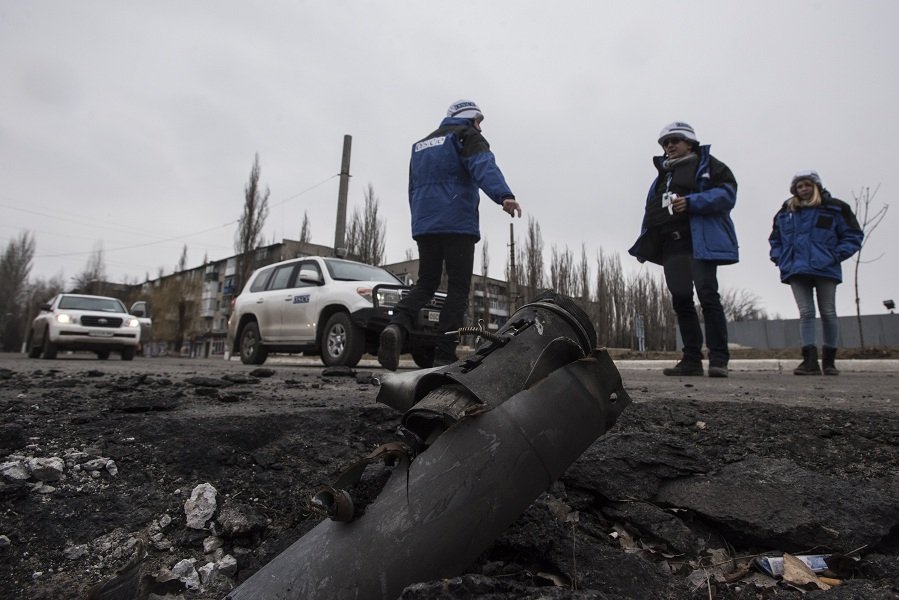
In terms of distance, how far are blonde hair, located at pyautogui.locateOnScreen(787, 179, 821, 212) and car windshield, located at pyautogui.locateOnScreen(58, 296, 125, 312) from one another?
1198 centimetres

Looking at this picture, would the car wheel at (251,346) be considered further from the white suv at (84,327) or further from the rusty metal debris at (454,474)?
the rusty metal debris at (454,474)

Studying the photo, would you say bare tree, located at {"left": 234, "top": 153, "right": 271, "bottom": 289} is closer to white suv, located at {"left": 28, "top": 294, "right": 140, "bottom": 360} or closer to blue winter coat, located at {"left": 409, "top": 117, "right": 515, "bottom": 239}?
white suv, located at {"left": 28, "top": 294, "right": 140, "bottom": 360}

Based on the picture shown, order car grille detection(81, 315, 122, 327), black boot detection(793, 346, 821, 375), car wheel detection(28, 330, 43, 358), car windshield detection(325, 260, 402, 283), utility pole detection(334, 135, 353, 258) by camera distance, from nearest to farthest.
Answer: black boot detection(793, 346, 821, 375) < car windshield detection(325, 260, 402, 283) < car grille detection(81, 315, 122, 327) < car wheel detection(28, 330, 43, 358) < utility pole detection(334, 135, 353, 258)

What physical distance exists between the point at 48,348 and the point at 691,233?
11.3 metres

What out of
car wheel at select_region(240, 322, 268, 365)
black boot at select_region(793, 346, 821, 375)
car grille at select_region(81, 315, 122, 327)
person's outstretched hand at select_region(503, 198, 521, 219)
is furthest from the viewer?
car grille at select_region(81, 315, 122, 327)

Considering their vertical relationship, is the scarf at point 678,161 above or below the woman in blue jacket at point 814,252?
above

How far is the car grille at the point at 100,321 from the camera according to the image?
10.5m

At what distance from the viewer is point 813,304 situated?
16.2 feet

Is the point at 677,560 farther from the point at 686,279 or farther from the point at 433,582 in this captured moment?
the point at 686,279

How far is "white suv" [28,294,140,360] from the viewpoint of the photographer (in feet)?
33.4

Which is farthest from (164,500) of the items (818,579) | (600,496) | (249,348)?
(249,348)

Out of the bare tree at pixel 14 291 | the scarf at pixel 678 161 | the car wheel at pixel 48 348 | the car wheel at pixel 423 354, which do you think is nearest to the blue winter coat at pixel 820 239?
the scarf at pixel 678 161

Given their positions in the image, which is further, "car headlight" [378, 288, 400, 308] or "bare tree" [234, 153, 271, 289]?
"bare tree" [234, 153, 271, 289]

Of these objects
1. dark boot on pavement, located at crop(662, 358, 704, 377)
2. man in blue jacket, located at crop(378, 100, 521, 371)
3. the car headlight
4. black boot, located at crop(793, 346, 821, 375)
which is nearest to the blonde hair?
black boot, located at crop(793, 346, 821, 375)
